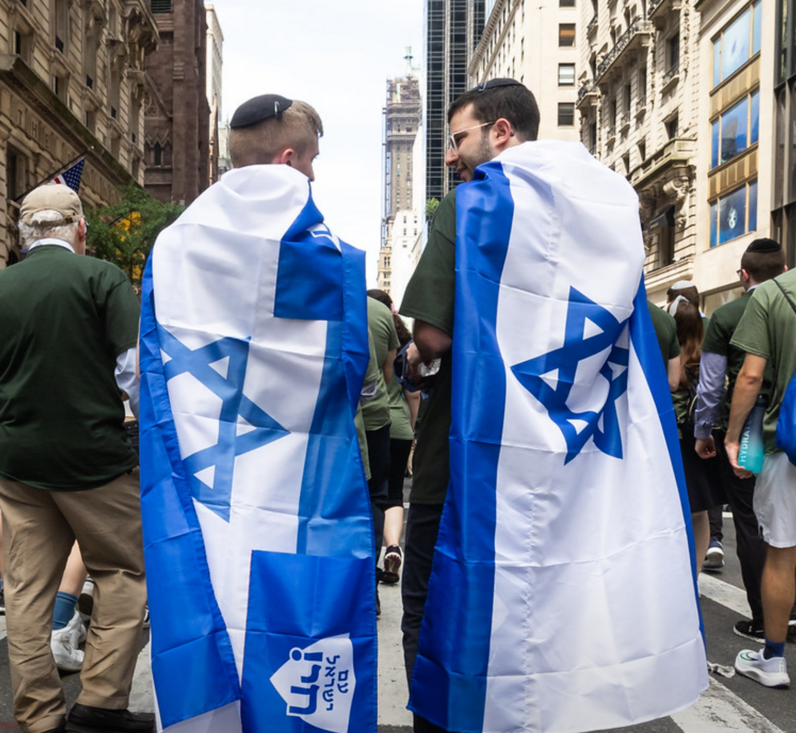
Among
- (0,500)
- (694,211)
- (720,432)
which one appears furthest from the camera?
(694,211)

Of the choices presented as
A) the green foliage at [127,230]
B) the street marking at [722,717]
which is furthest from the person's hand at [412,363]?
the green foliage at [127,230]

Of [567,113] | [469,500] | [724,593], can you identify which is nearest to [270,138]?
[469,500]

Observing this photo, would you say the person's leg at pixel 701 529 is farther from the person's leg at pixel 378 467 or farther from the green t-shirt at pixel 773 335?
the person's leg at pixel 378 467

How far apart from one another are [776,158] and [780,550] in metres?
21.2

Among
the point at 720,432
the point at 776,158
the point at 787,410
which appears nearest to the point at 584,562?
the point at 787,410

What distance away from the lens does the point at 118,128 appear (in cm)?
3653

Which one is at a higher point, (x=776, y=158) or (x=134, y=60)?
(x=134, y=60)

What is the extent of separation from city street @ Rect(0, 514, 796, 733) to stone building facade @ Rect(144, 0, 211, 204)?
62831 mm

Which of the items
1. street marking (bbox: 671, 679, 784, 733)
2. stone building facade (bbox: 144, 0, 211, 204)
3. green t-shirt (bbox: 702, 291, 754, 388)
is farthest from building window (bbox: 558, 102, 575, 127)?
street marking (bbox: 671, 679, 784, 733)

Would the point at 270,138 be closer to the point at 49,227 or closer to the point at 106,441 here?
the point at 49,227

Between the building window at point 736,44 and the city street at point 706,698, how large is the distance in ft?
75.5

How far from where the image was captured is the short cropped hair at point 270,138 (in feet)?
9.08

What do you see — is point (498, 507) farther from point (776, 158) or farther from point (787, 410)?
point (776, 158)

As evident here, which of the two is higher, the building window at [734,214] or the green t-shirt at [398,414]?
the building window at [734,214]
